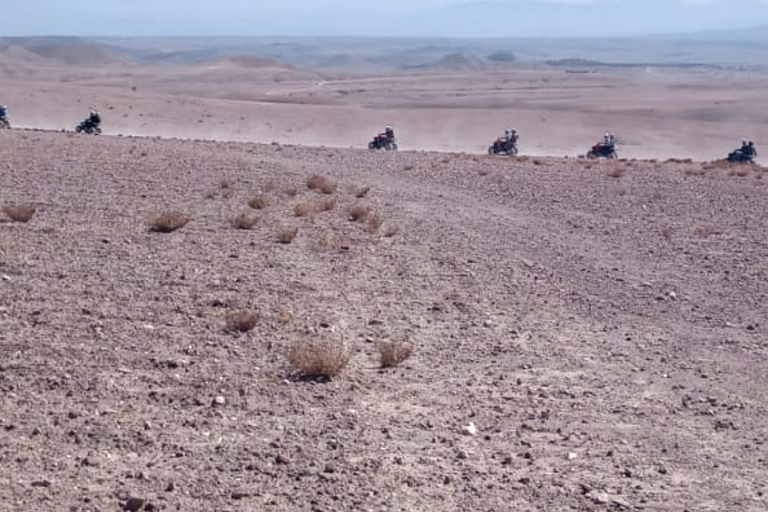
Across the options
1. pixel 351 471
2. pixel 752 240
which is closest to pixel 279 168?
pixel 752 240

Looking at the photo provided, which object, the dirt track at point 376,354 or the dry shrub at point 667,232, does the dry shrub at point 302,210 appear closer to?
the dirt track at point 376,354

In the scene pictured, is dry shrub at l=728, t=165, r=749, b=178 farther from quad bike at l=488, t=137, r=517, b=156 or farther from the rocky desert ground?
quad bike at l=488, t=137, r=517, b=156

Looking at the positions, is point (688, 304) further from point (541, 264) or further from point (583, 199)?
point (583, 199)

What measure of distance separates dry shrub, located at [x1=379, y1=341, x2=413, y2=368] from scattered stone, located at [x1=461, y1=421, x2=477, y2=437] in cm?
162

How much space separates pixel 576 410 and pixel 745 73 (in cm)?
18662

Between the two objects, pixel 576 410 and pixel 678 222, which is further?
pixel 678 222

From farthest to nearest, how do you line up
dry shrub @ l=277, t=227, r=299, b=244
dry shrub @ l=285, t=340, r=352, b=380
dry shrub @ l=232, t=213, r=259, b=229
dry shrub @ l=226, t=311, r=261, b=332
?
dry shrub @ l=232, t=213, r=259, b=229, dry shrub @ l=277, t=227, r=299, b=244, dry shrub @ l=226, t=311, r=261, b=332, dry shrub @ l=285, t=340, r=352, b=380

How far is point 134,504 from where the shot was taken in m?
7.33

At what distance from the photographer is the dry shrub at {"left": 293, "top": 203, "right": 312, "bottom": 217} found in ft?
61.6

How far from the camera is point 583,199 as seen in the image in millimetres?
23047

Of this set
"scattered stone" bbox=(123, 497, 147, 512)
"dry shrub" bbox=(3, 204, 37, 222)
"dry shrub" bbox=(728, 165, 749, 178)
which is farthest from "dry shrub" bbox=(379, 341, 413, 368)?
"dry shrub" bbox=(728, 165, 749, 178)

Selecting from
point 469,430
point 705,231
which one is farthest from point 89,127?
point 469,430

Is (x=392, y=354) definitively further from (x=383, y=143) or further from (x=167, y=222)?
(x=383, y=143)

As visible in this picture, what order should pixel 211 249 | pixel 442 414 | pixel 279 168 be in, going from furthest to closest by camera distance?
pixel 279 168 → pixel 211 249 → pixel 442 414
